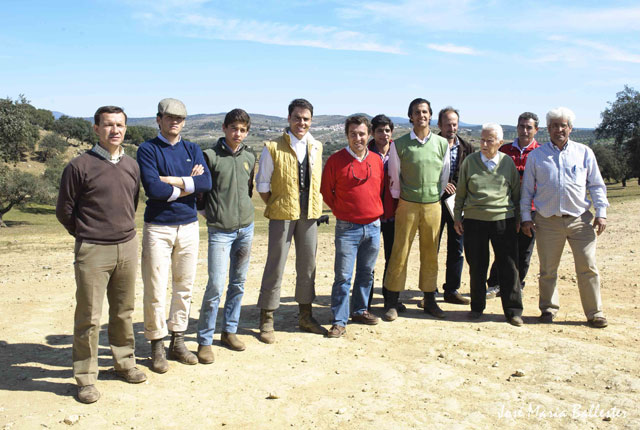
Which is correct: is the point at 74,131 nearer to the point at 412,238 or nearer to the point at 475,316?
the point at 412,238

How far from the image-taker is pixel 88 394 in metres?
4.25

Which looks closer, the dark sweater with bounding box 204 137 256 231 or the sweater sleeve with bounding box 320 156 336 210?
the dark sweater with bounding box 204 137 256 231

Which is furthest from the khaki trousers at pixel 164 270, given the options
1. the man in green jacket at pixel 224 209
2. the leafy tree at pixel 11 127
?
the leafy tree at pixel 11 127

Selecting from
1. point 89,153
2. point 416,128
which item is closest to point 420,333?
point 416,128

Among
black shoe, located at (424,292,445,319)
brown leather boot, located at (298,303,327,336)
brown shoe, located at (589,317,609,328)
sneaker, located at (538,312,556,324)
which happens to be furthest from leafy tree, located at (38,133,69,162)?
brown shoe, located at (589,317,609,328)

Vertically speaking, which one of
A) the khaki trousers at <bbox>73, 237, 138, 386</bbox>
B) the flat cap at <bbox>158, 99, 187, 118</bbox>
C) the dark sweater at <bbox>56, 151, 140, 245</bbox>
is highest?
the flat cap at <bbox>158, 99, 187, 118</bbox>

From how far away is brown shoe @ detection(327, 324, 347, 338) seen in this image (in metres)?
5.90

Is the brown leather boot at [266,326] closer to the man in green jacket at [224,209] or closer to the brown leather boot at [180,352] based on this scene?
the man in green jacket at [224,209]

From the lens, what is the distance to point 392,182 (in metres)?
6.41

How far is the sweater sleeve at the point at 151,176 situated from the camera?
4.60m

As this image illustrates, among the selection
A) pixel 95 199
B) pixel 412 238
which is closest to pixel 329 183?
pixel 412 238

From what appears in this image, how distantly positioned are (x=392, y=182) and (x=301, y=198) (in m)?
1.32

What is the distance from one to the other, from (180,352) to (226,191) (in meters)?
1.67

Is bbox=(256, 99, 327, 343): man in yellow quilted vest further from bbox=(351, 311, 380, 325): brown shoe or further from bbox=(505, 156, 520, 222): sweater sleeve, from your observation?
bbox=(505, 156, 520, 222): sweater sleeve
